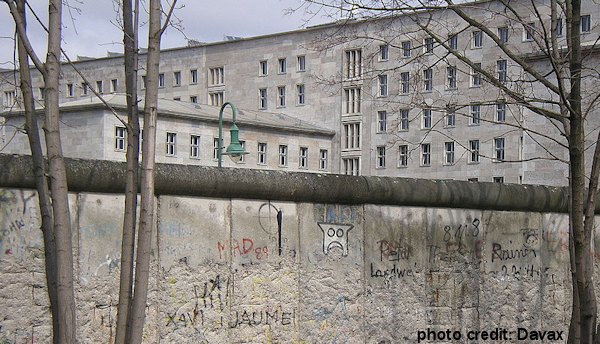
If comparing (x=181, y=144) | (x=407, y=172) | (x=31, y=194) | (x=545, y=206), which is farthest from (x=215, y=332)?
(x=407, y=172)

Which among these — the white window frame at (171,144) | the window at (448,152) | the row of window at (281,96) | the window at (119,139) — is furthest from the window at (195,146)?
the window at (448,152)

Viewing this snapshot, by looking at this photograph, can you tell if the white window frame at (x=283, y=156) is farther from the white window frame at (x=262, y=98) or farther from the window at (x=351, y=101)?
the white window frame at (x=262, y=98)

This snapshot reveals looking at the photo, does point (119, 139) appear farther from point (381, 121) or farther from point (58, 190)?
point (58, 190)

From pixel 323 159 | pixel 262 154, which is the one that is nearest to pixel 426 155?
pixel 323 159

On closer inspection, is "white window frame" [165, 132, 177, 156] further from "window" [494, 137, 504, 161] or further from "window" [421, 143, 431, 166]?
"window" [494, 137, 504, 161]

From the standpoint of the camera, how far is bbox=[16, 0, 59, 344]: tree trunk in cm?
686

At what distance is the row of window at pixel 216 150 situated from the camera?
8098 centimetres

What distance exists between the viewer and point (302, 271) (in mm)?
9109

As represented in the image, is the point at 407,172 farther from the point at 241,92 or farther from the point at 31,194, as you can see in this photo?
the point at 31,194

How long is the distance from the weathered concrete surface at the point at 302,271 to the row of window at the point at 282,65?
286 ft

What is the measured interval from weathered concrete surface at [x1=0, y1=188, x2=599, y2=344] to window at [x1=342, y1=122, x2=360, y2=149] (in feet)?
274

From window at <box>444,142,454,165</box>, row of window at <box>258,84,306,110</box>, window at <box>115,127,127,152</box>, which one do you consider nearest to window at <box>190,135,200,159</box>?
window at <box>115,127,127,152</box>

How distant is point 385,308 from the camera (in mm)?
9711

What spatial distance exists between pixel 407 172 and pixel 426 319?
80608mm
